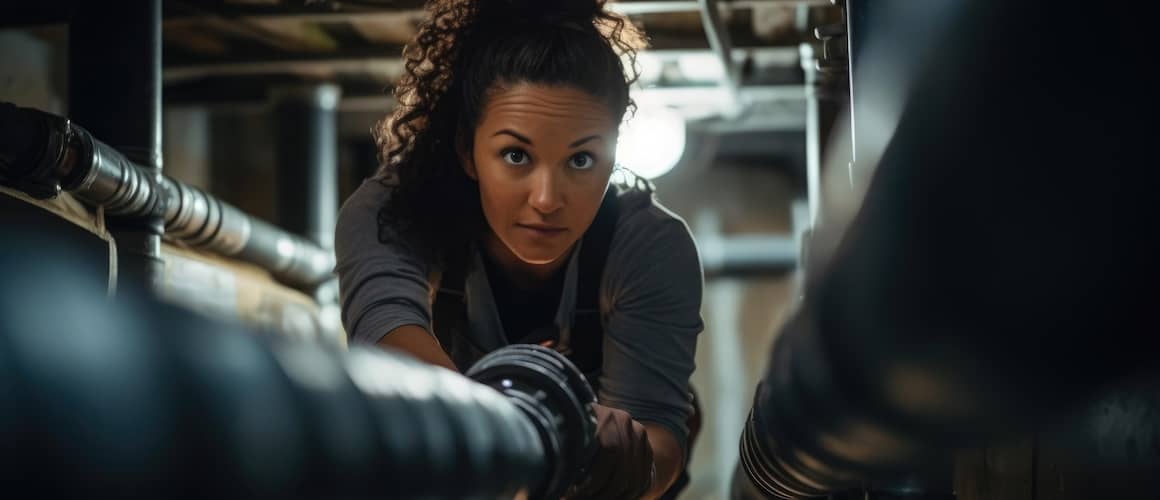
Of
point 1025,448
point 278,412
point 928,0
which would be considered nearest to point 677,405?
point 1025,448

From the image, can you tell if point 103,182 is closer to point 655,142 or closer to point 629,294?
point 629,294

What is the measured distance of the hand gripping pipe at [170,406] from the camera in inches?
17.5

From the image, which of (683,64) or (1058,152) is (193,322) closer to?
(1058,152)

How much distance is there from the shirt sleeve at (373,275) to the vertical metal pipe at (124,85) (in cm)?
105

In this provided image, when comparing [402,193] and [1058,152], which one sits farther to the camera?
[402,193]

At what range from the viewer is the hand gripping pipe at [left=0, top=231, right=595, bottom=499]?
0.45 metres

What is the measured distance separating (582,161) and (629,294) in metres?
0.23

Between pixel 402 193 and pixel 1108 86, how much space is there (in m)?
1.45

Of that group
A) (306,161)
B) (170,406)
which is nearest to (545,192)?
(170,406)

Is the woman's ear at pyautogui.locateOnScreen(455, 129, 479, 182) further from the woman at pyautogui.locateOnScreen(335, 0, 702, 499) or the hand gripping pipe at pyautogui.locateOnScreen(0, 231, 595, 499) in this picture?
the hand gripping pipe at pyautogui.locateOnScreen(0, 231, 595, 499)

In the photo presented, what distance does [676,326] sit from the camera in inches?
80.8

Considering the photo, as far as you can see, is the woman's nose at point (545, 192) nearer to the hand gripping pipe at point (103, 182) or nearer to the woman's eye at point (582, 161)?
the woman's eye at point (582, 161)

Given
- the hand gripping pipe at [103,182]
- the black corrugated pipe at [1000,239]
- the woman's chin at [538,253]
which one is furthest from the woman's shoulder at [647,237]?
the black corrugated pipe at [1000,239]

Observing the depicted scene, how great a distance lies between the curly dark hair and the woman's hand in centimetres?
56
